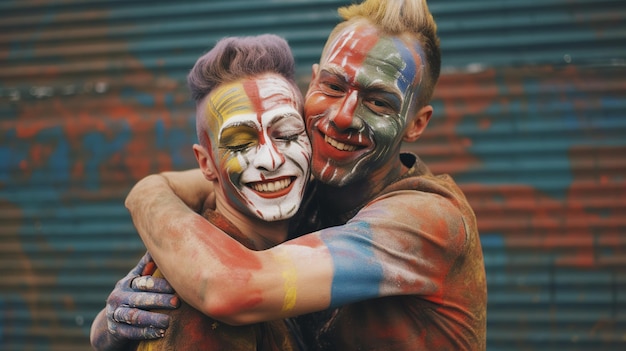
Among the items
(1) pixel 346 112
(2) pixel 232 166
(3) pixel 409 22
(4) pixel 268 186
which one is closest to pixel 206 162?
(2) pixel 232 166

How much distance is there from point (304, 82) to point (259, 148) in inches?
114

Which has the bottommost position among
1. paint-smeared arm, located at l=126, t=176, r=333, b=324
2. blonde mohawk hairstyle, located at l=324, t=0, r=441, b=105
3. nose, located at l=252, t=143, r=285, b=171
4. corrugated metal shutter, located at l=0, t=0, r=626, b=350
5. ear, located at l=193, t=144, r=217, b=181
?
corrugated metal shutter, located at l=0, t=0, r=626, b=350

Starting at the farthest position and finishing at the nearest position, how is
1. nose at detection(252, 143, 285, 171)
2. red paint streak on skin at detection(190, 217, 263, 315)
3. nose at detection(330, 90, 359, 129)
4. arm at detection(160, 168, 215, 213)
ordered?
arm at detection(160, 168, 215, 213) < nose at detection(330, 90, 359, 129) < nose at detection(252, 143, 285, 171) < red paint streak on skin at detection(190, 217, 263, 315)

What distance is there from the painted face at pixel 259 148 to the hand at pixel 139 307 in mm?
467

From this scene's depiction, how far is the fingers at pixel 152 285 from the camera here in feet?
8.48

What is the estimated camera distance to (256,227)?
2.85m

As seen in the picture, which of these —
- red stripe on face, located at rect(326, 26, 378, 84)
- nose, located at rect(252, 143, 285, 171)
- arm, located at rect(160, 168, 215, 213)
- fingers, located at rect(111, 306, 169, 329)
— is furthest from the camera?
arm, located at rect(160, 168, 215, 213)

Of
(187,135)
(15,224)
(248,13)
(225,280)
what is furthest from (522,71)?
(15,224)

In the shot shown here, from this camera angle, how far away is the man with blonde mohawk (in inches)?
94.3

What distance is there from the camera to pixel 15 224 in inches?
233

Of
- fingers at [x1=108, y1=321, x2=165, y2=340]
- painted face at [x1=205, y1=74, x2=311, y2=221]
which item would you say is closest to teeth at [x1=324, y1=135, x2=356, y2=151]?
painted face at [x1=205, y1=74, x2=311, y2=221]

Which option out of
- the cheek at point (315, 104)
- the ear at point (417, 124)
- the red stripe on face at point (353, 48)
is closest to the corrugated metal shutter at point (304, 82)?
the ear at point (417, 124)

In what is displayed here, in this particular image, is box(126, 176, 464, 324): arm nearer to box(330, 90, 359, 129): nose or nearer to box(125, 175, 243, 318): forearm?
box(125, 175, 243, 318): forearm

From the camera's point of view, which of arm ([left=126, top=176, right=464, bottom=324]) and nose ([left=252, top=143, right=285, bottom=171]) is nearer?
arm ([left=126, top=176, right=464, bottom=324])
